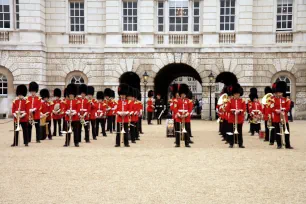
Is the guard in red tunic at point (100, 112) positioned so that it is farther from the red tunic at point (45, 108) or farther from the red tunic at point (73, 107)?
the red tunic at point (73, 107)

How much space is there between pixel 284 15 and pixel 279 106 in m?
13.8

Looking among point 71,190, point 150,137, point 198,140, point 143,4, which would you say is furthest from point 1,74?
point 71,190

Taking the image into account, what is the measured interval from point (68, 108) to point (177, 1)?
1426 cm

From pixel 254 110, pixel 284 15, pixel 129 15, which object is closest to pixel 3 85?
pixel 129 15

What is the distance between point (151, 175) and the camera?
8.38m

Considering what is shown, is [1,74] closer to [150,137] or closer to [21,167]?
[150,137]

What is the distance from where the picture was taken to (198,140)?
1534cm

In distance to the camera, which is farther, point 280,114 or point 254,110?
point 254,110

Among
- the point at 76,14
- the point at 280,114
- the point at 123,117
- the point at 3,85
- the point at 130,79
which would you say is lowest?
the point at 123,117

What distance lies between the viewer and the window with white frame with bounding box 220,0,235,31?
83.8ft

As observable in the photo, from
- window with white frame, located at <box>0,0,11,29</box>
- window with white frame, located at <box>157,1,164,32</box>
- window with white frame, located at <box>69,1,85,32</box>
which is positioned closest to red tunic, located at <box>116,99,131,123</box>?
window with white frame, located at <box>157,1,164,32</box>

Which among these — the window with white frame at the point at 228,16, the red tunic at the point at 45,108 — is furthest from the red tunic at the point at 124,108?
the window with white frame at the point at 228,16

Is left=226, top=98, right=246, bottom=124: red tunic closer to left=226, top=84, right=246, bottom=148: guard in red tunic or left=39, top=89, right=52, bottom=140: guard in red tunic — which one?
left=226, top=84, right=246, bottom=148: guard in red tunic

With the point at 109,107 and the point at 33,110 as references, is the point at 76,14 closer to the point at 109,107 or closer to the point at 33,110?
the point at 109,107
